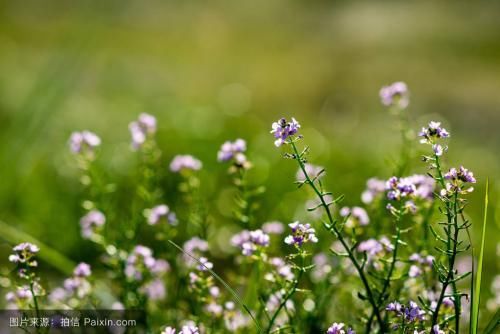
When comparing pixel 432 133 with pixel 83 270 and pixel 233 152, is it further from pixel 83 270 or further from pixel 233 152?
pixel 83 270

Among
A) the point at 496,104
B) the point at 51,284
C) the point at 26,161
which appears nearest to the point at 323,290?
the point at 51,284

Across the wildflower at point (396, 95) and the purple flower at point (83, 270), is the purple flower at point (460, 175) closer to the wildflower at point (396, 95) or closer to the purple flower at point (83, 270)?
the wildflower at point (396, 95)

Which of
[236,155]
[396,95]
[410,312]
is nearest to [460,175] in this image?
[410,312]

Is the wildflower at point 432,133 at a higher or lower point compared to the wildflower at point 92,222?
lower

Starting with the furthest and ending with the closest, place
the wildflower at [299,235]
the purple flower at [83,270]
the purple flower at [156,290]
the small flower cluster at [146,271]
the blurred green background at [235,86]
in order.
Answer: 1. the blurred green background at [235,86]
2. the purple flower at [156,290]
3. the small flower cluster at [146,271]
4. the purple flower at [83,270]
5. the wildflower at [299,235]

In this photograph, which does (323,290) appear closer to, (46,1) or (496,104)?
(496,104)

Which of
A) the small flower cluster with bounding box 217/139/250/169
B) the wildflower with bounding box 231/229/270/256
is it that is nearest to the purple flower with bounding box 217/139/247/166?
the small flower cluster with bounding box 217/139/250/169

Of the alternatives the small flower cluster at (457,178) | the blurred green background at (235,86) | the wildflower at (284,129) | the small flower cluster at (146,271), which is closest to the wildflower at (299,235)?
the wildflower at (284,129)
